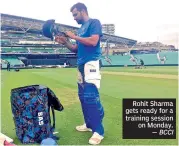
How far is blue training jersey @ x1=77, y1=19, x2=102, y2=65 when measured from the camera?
261 cm

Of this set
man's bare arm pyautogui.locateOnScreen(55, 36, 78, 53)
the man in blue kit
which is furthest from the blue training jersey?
man's bare arm pyautogui.locateOnScreen(55, 36, 78, 53)

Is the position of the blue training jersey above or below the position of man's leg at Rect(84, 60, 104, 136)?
above

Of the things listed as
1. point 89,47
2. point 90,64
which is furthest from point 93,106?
point 89,47

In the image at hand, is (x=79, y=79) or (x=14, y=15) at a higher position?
(x=14, y=15)

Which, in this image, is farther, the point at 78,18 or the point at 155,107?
the point at 155,107

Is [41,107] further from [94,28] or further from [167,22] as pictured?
[167,22]

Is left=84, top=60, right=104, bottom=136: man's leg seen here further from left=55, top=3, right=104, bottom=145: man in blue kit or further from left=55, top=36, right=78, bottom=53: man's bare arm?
left=55, top=36, right=78, bottom=53: man's bare arm

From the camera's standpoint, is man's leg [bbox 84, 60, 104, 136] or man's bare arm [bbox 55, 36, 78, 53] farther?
man's bare arm [bbox 55, 36, 78, 53]

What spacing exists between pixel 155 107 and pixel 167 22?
3.95 feet

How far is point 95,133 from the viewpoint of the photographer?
2.74 meters

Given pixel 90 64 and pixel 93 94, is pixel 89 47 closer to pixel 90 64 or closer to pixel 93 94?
pixel 90 64

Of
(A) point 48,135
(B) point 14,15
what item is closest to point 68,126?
(A) point 48,135

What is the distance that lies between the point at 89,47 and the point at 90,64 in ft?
0.48

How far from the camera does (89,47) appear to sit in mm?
2652
